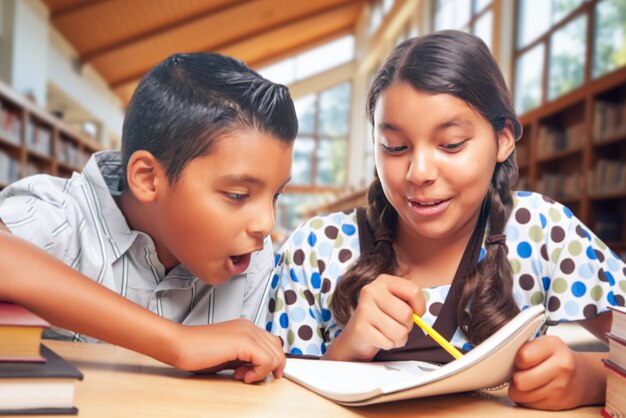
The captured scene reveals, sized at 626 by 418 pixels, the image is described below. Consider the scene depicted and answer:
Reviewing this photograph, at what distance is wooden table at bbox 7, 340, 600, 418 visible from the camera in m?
0.61

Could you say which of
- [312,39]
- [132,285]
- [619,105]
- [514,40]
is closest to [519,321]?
[132,285]

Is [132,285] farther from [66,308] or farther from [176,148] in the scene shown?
A: [66,308]

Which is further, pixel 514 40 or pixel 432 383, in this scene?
pixel 514 40

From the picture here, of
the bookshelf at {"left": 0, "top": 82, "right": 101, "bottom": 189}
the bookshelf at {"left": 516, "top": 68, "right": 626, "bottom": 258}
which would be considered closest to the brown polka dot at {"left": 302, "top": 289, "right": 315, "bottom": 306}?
the bookshelf at {"left": 516, "top": 68, "right": 626, "bottom": 258}

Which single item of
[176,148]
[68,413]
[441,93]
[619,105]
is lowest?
[68,413]

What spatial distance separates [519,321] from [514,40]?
805 cm

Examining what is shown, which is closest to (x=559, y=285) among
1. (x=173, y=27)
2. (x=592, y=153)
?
(x=592, y=153)

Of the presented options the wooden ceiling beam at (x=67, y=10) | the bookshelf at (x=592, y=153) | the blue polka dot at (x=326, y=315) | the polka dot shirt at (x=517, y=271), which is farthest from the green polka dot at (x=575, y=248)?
the wooden ceiling beam at (x=67, y=10)

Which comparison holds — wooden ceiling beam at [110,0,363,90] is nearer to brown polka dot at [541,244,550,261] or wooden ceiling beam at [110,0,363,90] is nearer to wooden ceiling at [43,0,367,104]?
wooden ceiling at [43,0,367,104]

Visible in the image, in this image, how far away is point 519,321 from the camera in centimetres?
67

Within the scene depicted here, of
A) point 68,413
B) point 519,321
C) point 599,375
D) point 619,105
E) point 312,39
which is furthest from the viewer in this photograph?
point 312,39

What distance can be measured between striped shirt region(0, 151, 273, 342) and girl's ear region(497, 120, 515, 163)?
1.58 ft

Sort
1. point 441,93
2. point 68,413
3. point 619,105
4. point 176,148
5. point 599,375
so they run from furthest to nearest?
point 619,105, point 441,93, point 176,148, point 599,375, point 68,413

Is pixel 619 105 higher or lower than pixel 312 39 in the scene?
lower
